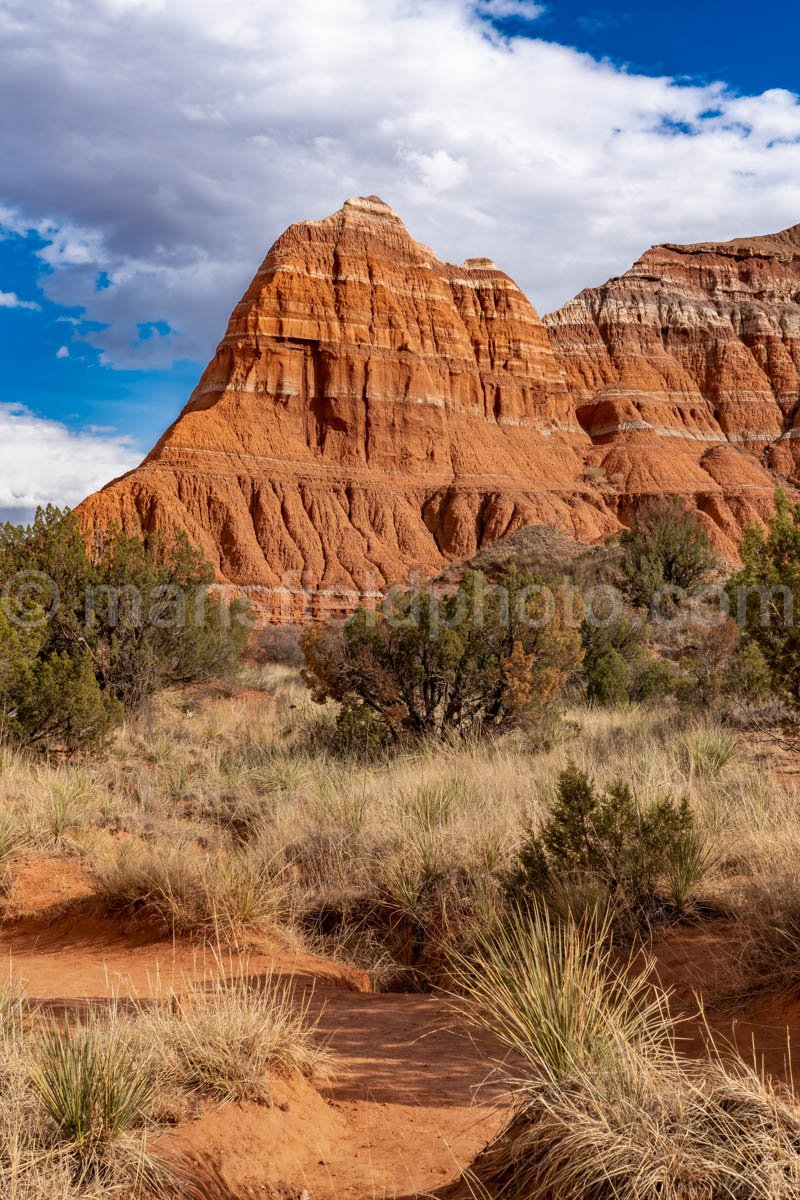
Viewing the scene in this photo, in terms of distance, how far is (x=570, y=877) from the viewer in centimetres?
504

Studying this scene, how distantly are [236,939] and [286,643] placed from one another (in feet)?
74.8

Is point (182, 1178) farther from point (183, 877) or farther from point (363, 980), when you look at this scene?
point (183, 877)

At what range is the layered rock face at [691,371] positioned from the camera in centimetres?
6600

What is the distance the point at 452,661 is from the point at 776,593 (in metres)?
4.19

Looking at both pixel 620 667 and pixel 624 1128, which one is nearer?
pixel 624 1128

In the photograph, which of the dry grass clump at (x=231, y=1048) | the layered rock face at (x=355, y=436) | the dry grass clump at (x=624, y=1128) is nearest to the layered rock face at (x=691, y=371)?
the layered rock face at (x=355, y=436)

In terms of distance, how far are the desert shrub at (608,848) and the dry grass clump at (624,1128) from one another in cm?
201

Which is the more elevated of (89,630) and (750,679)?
(89,630)

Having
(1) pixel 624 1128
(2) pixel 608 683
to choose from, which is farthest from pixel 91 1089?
(2) pixel 608 683

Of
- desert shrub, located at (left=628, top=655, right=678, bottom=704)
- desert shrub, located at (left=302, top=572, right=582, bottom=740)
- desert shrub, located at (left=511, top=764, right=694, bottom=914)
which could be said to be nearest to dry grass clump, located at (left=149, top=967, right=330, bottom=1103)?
desert shrub, located at (left=511, top=764, right=694, bottom=914)

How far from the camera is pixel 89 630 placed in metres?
13.1

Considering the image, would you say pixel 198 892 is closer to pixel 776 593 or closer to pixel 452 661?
pixel 776 593

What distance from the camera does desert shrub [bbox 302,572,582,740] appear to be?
10.8m

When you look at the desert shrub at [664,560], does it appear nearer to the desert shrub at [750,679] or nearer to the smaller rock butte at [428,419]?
the desert shrub at [750,679]
